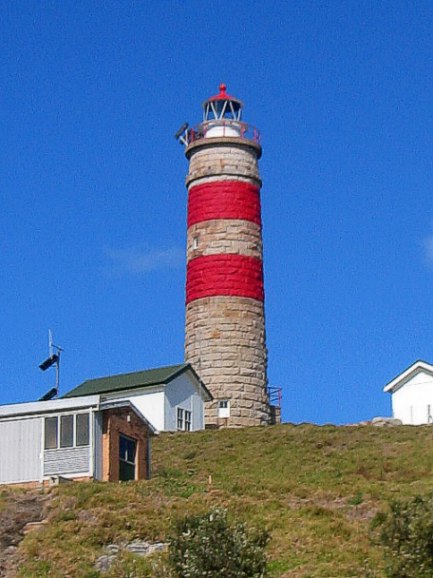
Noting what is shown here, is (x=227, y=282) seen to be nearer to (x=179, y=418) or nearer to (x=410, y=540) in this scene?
(x=179, y=418)

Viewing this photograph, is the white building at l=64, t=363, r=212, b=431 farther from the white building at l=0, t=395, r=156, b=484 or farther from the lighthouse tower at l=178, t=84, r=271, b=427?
the white building at l=0, t=395, r=156, b=484

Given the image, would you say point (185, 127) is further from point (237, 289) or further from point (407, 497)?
point (407, 497)

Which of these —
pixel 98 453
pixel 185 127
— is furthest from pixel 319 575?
pixel 185 127

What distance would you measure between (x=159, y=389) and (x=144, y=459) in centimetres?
A: 1504

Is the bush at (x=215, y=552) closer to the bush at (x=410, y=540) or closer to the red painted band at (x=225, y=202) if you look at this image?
the bush at (x=410, y=540)

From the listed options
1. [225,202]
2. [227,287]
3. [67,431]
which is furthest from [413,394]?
[67,431]

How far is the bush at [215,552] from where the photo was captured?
74.4ft

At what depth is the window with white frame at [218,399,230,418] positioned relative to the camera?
5806 centimetres

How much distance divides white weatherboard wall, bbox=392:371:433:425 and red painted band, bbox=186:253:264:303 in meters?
7.83

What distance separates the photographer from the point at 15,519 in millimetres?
31922

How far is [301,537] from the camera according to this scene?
98.0 feet

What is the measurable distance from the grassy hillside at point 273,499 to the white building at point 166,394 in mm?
5804

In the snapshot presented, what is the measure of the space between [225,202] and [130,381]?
31.4ft

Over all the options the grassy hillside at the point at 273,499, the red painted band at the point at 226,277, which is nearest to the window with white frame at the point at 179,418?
the red painted band at the point at 226,277
